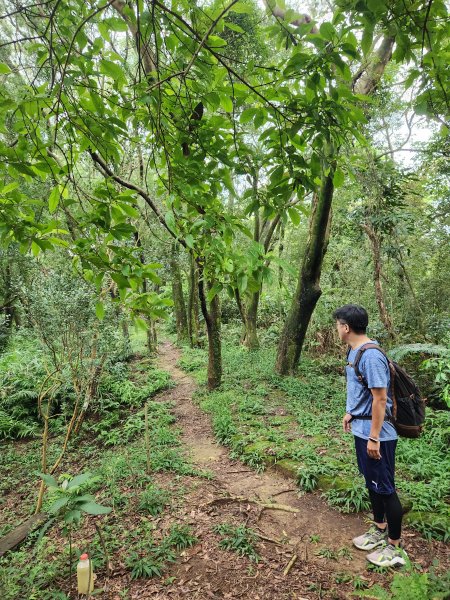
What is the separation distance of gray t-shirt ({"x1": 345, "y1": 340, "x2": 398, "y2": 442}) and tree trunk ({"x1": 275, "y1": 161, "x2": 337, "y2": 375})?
4.59 metres

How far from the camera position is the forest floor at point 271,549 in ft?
9.53

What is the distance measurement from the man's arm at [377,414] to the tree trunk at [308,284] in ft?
16.1

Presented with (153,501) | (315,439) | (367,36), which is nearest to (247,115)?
(367,36)

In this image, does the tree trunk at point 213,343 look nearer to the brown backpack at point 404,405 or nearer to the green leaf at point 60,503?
the brown backpack at point 404,405

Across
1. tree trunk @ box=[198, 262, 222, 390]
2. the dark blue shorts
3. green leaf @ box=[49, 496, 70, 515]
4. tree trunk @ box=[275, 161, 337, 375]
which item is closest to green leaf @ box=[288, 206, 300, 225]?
the dark blue shorts

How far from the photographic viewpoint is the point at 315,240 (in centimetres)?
737

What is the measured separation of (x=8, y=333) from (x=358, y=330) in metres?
11.5

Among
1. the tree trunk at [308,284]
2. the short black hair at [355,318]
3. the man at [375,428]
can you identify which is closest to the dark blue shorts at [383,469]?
the man at [375,428]

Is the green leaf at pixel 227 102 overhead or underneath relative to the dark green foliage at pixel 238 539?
overhead

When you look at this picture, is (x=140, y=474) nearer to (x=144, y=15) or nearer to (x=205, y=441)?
(x=205, y=441)

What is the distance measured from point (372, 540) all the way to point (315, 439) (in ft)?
6.74

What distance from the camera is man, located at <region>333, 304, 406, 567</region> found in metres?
2.79

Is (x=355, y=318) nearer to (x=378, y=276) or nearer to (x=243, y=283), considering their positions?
(x=243, y=283)

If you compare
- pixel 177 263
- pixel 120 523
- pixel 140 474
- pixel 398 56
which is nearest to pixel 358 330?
pixel 398 56
